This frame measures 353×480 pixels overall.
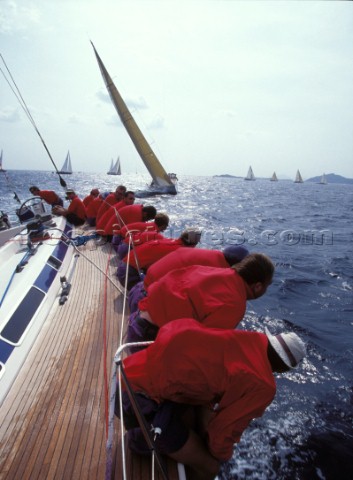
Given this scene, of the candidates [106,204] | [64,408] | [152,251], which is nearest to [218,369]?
[64,408]

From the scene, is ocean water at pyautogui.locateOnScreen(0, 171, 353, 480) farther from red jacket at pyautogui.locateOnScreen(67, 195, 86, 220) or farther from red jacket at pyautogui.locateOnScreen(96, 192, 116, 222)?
red jacket at pyautogui.locateOnScreen(67, 195, 86, 220)

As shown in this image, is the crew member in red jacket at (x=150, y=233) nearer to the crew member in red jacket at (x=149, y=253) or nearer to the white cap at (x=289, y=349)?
the crew member in red jacket at (x=149, y=253)

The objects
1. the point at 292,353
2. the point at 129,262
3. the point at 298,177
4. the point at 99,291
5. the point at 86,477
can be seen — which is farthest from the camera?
the point at 298,177

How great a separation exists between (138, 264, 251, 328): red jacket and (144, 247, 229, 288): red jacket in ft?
1.96

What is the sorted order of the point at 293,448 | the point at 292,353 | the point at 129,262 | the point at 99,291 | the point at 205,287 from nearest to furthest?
the point at 292,353
the point at 205,287
the point at 293,448
the point at 129,262
the point at 99,291

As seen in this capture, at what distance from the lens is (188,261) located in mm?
3371

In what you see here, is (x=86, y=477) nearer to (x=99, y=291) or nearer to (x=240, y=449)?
(x=240, y=449)

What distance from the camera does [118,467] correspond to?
2398mm

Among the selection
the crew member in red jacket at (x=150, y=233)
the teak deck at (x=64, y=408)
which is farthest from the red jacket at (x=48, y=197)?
the teak deck at (x=64, y=408)

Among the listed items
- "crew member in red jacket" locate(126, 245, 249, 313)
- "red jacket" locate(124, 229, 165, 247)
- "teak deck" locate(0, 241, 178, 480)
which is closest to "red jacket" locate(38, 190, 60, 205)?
"red jacket" locate(124, 229, 165, 247)

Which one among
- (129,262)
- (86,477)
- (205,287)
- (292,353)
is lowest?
(86,477)

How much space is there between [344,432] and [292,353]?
106 inches

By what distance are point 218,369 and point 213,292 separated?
74 cm

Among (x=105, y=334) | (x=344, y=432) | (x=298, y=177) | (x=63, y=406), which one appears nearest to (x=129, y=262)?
(x=105, y=334)
